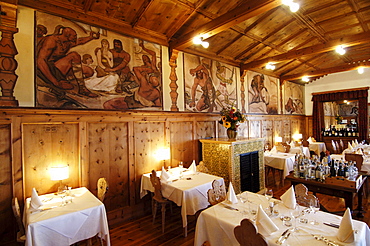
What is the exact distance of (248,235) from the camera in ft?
6.00

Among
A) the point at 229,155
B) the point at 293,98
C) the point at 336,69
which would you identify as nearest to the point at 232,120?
the point at 229,155

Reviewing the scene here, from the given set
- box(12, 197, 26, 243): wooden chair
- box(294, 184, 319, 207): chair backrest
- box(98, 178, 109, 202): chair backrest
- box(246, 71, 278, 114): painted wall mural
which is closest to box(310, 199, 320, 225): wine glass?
box(294, 184, 319, 207): chair backrest

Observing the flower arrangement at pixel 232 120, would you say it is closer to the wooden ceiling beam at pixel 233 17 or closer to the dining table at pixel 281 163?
the dining table at pixel 281 163

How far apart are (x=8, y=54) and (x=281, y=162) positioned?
6.83 m

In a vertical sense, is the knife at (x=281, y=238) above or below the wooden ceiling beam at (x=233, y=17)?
below

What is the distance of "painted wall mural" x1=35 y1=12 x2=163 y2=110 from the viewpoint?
3586 mm

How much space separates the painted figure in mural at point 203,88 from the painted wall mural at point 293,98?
17.4ft

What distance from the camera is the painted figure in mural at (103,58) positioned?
13.7ft

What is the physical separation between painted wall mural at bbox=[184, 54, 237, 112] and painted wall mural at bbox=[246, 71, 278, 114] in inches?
42.5

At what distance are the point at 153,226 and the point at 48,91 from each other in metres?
3.26

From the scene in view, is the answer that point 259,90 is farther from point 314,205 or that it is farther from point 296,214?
point 296,214

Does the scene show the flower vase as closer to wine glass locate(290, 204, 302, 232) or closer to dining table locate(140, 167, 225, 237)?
dining table locate(140, 167, 225, 237)

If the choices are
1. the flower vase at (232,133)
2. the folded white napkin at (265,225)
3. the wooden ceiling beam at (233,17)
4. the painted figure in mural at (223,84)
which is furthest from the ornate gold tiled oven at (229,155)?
the folded white napkin at (265,225)

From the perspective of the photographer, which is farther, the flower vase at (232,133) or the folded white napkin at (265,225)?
the flower vase at (232,133)
